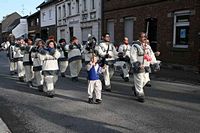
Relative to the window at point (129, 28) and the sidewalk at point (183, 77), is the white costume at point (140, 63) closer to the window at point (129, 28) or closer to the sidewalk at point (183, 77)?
the sidewalk at point (183, 77)

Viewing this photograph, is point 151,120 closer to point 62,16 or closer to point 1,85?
point 1,85

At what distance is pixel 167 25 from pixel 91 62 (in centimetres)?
1101

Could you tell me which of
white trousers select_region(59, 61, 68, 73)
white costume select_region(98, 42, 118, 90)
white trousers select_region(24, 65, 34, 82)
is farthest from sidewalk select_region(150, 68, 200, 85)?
white trousers select_region(24, 65, 34, 82)

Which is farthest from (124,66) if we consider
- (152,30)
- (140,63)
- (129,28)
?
(129,28)

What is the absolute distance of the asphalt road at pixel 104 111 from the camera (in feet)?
23.4

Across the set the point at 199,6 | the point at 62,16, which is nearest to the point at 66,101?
the point at 199,6

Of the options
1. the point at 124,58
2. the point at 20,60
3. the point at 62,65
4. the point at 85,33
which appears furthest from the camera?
the point at 85,33

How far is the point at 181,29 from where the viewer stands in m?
19.2

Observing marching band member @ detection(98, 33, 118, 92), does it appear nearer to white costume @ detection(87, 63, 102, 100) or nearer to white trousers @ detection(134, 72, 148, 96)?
white costume @ detection(87, 63, 102, 100)

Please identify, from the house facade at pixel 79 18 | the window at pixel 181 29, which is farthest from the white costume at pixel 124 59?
the house facade at pixel 79 18

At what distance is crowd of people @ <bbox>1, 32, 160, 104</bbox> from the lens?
991 centimetres

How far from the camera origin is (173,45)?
19.7 m

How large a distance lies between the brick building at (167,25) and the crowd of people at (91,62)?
17.2ft

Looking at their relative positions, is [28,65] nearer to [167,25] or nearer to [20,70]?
[20,70]
